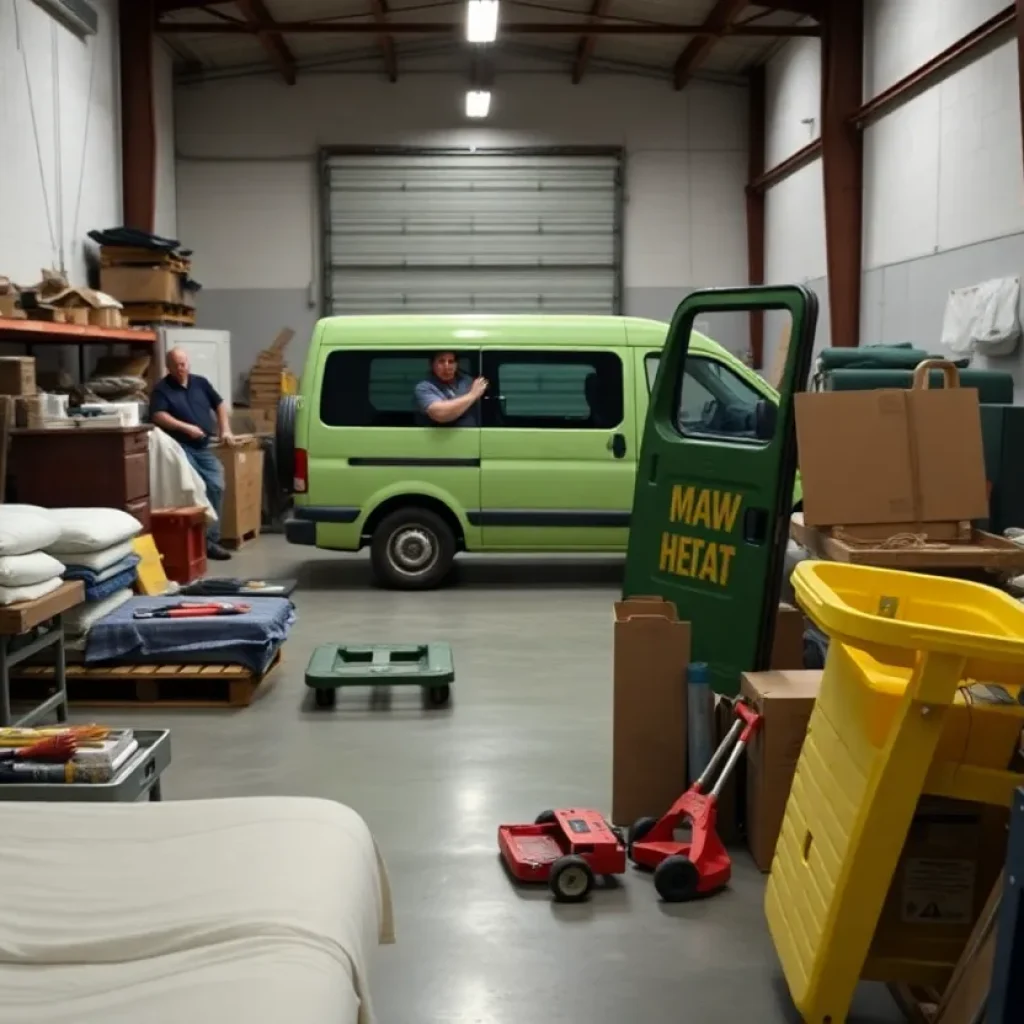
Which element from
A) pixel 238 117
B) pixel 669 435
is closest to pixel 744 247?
pixel 238 117

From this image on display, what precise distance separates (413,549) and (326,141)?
785cm

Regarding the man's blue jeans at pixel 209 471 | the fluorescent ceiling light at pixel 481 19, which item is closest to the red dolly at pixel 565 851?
the man's blue jeans at pixel 209 471

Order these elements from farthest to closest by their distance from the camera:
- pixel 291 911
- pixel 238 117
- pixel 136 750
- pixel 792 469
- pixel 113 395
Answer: pixel 238 117
pixel 113 395
pixel 792 469
pixel 136 750
pixel 291 911

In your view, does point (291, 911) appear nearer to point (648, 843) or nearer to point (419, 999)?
→ point (419, 999)

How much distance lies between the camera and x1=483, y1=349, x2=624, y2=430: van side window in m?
8.13

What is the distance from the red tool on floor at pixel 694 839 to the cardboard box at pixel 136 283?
26.2 feet

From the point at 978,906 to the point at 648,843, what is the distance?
3.98ft

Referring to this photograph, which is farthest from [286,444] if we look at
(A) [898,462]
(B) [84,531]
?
(A) [898,462]

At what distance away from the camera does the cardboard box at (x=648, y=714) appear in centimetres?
383

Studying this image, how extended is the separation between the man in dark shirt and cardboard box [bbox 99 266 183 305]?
3.45m

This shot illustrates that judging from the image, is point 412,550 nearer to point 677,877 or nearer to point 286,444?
point 286,444

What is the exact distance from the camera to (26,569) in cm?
452

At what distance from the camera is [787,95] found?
43.0 ft

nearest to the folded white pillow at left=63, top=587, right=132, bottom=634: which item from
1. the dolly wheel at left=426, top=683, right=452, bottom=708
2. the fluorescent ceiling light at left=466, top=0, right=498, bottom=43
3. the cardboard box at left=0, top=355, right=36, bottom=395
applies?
the dolly wheel at left=426, top=683, right=452, bottom=708
